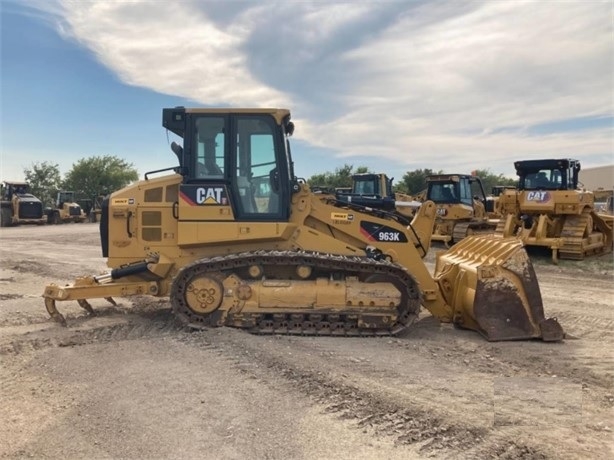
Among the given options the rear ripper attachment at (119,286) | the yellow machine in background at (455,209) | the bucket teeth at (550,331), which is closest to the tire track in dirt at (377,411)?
the rear ripper attachment at (119,286)

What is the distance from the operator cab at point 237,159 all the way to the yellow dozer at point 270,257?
0.5 inches

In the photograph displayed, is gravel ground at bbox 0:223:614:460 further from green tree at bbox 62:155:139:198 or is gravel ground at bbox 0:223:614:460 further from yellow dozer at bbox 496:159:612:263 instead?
green tree at bbox 62:155:139:198

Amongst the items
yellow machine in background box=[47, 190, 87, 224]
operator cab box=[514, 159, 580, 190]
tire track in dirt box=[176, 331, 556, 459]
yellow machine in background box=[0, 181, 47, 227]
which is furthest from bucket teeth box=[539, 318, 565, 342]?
yellow machine in background box=[47, 190, 87, 224]

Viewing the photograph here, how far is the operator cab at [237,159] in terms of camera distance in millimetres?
6633

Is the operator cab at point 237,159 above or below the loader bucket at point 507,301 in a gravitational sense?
above

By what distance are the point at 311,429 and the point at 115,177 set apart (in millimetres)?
59989

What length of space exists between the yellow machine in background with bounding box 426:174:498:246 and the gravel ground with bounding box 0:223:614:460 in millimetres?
10854

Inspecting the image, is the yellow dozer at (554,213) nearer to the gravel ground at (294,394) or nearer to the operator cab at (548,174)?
the operator cab at (548,174)

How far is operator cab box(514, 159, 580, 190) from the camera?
15.2 metres

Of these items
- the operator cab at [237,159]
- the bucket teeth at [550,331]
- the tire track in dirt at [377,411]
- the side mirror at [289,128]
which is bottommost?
the tire track in dirt at [377,411]

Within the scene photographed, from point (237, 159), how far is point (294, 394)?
3316 mm

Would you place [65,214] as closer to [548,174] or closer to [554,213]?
[548,174]

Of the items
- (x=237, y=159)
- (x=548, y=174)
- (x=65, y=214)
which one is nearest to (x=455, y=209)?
(x=548, y=174)

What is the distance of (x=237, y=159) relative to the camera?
21.9 feet
